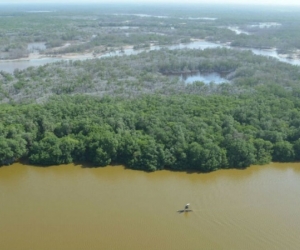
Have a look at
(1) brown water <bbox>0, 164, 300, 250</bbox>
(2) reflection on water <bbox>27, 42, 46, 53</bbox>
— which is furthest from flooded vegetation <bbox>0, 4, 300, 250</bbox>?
(2) reflection on water <bbox>27, 42, 46, 53</bbox>

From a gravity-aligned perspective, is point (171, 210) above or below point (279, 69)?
below

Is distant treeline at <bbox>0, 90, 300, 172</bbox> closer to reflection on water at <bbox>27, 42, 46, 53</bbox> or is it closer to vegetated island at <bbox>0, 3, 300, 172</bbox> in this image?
vegetated island at <bbox>0, 3, 300, 172</bbox>

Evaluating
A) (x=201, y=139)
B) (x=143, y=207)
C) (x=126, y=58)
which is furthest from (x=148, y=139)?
(x=126, y=58)

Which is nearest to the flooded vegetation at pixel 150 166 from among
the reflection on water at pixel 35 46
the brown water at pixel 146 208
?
the brown water at pixel 146 208

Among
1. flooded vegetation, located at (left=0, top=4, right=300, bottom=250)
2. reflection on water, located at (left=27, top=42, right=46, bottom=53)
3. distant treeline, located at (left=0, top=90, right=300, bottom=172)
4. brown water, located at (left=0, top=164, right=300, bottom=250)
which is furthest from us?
reflection on water, located at (left=27, top=42, right=46, bottom=53)

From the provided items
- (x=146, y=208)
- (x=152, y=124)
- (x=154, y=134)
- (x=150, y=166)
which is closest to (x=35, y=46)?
(x=152, y=124)

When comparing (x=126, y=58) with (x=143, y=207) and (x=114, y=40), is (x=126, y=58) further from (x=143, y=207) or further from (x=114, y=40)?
(x=143, y=207)

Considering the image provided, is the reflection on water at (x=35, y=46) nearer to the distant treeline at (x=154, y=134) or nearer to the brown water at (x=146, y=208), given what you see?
the distant treeline at (x=154, y=134)
